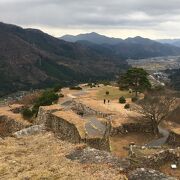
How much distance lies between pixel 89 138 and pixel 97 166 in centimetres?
732

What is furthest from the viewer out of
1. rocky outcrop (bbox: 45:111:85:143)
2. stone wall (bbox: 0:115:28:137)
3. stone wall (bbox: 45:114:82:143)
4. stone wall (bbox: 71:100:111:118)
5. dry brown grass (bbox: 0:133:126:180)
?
stone wall (bbox: 71:100:111:118)

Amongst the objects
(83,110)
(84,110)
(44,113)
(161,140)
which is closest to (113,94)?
(83,110)

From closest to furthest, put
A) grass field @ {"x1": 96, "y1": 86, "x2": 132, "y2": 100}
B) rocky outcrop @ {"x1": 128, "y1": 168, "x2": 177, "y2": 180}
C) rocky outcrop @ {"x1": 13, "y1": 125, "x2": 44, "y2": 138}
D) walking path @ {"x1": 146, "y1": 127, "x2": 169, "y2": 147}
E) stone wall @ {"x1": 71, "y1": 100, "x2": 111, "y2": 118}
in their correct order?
1. rocky outcrop @ {"x1": 128, "y1": 168, "x2": 177, "y2": 180}
2. walking path @ {"x1": 146, "y1": 127, "x2": 169, "y2": 147}
3. rocky outcrop @ {"x1": 13, "y1": 125, "x2": 44, "y2": 138}
4. stone wall @ {"x1": 71, "y1": 100, "x2": 111, "y2": 118}
5. grass field @ {"x1": 96, "y1": 86, "x2": 132, "y2": 100}

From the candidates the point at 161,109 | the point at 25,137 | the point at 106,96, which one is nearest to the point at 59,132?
the point at 25,137

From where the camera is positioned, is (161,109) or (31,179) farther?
(161,109)

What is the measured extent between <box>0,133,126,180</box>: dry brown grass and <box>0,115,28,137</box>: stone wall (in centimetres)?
878

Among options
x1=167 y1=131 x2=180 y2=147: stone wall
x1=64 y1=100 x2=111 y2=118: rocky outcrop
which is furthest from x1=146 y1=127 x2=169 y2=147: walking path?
x1=64 y1=100 x2=111 y2=118: rocky outcrop

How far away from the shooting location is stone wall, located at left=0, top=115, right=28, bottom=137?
40.7 meters

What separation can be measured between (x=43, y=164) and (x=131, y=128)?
13.3m

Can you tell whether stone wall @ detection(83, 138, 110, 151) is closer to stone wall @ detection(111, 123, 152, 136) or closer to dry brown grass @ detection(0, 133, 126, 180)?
dry brown grass @ detection(0, 133, 126, 180)

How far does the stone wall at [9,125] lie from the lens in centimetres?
4072

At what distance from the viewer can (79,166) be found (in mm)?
22797

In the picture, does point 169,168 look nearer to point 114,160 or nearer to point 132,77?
point 114,160

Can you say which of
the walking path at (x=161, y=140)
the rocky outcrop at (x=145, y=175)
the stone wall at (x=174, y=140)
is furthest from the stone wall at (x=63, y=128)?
the rocky outcrop at (x=145, y=175)
